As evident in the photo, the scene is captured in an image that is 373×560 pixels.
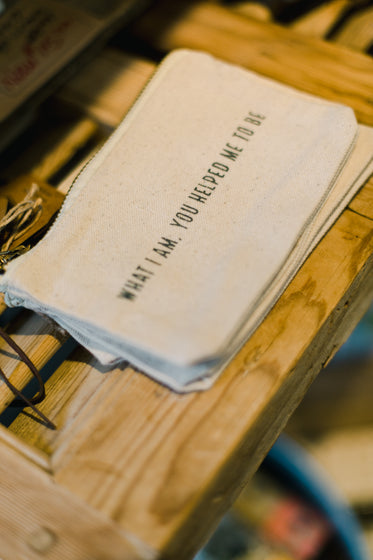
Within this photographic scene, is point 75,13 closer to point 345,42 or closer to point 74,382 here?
point 345,42

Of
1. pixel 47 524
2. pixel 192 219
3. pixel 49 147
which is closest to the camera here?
pixel 47 524

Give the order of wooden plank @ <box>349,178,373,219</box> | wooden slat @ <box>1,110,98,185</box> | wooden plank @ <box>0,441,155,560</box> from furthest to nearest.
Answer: wooden slat @ <box>1,110,98,185</box> < wooden plank @ <box>349,178,373,219</box> < wooden plank @ <box>0,441,155,560</box>

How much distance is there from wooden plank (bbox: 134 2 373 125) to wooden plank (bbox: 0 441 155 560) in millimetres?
751

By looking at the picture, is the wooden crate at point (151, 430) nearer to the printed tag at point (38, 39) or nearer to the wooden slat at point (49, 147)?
the wooden slat at point (49, 147)

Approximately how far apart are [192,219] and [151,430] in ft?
0.95

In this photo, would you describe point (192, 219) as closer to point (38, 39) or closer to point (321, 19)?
point (38, 39)

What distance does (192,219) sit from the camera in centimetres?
74

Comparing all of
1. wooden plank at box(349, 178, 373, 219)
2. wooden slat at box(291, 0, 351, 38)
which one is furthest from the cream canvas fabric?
wooden slat at box(291, 0, 351, 38)

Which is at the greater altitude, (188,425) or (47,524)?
(188,425)

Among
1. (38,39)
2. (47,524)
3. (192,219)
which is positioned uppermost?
(38,39)

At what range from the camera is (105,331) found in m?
0.65

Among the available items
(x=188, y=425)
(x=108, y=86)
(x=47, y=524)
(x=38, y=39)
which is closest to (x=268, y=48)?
(x=108, y=86)

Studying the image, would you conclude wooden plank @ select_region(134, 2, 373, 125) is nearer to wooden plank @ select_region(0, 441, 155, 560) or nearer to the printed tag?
the printed tag

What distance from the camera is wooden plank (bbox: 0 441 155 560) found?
22.9 inches
